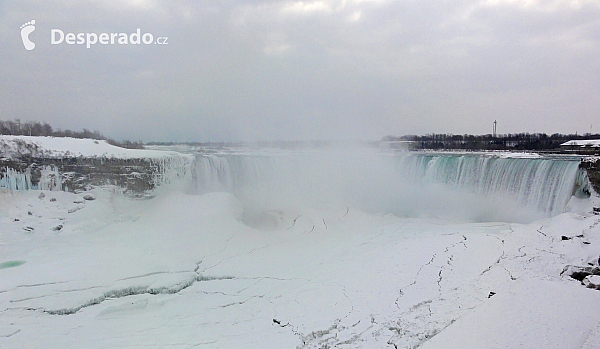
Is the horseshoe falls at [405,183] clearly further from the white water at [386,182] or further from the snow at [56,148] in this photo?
the snow at [56,148]

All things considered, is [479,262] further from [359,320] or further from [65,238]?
[65,238]

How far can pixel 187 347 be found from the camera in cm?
522

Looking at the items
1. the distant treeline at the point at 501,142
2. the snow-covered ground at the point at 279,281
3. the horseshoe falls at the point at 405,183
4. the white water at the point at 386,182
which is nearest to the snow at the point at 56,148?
the white water at the point at 386,182

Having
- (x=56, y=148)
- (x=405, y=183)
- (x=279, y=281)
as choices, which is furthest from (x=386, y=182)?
(x=56, y=148)

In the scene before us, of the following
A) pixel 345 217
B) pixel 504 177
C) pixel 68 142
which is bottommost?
pixel 345 217

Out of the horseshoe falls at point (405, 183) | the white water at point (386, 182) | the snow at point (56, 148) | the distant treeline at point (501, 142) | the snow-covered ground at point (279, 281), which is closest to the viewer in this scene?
the snow-covered ground at point (279, 281)

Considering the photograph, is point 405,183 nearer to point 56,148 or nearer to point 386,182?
point 386,182

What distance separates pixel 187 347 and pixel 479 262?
686cm

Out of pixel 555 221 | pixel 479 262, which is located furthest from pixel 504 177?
pixel 479 262

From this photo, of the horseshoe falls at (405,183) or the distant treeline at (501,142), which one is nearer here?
the horseshoe falls at (405,183)

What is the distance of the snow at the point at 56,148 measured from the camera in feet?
42.4

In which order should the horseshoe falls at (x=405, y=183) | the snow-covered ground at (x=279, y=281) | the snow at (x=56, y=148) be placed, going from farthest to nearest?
the horseshoe falls at (x=405, y=183), the snow at (x=56, y=148), the snow-covered ground at (x=279, y=281)

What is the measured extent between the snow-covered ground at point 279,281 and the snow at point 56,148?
6.32ft

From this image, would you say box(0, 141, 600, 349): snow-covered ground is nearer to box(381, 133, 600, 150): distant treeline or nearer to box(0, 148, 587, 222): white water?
box(0, 148, 587, 222): white water
